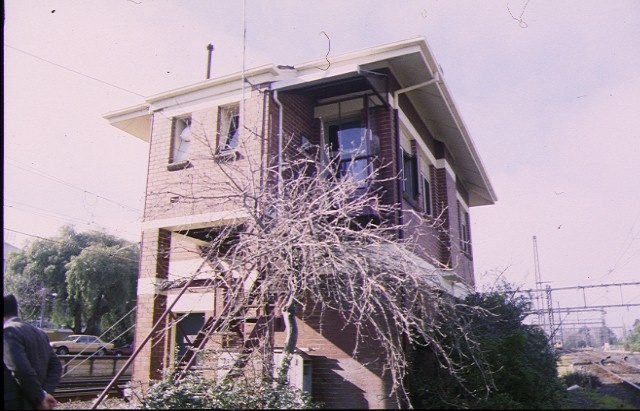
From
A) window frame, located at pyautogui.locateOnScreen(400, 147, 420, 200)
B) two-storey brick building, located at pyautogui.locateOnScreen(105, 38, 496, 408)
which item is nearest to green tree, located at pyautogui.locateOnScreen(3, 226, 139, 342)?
two-storey brick building, located at pyautogui.locateOnScreen(105, 38, 496, 408)

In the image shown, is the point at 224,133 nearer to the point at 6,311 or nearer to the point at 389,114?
the point at 389,114

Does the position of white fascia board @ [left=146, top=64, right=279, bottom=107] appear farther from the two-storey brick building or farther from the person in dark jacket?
the person in dark jacket

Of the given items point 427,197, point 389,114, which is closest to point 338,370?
point 389,114

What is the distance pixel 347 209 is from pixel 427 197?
6380 mm

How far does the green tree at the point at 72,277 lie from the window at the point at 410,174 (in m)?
24.8

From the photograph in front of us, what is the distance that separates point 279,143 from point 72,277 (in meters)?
27.7

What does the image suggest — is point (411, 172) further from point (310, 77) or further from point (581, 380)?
point (581, 380)

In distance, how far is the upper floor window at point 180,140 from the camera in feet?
39.7

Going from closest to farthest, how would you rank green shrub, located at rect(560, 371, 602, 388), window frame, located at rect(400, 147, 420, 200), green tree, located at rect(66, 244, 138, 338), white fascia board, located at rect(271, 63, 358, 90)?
white fascia board, located at rect(271, 63, 358, 90), window frame, located at rect(400, 147, 420, 200), green shrub, located at rect(560, 371, 602, 388), green tree, located at rect(66, 244, 138, 338)

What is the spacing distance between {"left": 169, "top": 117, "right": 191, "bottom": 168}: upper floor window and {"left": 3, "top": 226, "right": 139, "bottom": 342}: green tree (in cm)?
2307

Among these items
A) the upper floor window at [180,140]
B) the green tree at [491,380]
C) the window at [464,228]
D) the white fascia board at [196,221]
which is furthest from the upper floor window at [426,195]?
the upper floor window at [180,140]

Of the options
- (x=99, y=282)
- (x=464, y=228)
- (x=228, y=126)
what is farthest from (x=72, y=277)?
(x=228, y=126)

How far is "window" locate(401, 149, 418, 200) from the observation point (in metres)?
12.4

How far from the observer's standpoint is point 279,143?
10.6 metres
